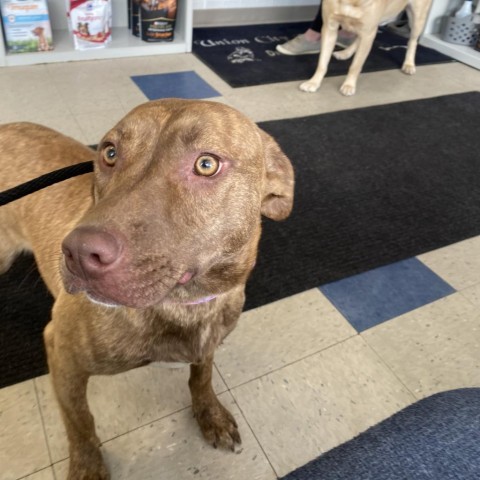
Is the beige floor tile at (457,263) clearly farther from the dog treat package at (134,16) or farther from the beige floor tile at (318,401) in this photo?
the dog treat package at (134,16)

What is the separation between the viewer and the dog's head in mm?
794

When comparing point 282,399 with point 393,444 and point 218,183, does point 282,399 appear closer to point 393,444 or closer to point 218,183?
point 393,444

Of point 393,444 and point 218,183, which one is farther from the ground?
point 218,183

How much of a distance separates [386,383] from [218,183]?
1.17 meters

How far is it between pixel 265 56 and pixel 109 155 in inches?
144

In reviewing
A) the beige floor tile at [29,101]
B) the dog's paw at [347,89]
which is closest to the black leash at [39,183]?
the beige floor tile at [29,101]

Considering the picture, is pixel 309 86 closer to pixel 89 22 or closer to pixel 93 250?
pixel 89 22

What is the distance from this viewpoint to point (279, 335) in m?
1.83

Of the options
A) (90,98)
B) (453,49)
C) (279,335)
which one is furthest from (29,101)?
(453,49)

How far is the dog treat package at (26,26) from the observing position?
131 inches

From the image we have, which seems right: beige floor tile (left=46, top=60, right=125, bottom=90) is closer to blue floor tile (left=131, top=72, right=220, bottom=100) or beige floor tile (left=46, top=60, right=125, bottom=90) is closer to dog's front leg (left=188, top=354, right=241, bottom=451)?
blue floor tile (left=131, top=72, right=220, bottom=100)

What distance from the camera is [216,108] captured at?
41.9 inches

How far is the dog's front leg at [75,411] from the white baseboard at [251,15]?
434cm

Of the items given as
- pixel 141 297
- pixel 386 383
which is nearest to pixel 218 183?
pixel 141 297
